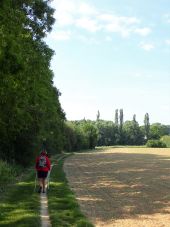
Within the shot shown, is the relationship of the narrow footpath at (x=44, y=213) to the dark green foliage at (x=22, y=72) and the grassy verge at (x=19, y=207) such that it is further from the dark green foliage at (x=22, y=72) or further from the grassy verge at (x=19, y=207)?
the dark green foliage at (x=22, y=72)

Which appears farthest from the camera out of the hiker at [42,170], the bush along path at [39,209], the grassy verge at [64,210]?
the hiker at [42,170]

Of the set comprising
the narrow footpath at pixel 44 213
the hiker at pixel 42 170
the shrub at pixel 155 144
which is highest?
the shrub at pixel 155 144

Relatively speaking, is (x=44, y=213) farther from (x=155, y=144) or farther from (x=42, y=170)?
(x=155, y=144)

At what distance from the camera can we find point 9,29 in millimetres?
17891

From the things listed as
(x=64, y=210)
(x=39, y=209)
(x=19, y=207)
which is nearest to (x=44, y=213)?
(x=64, y=210)

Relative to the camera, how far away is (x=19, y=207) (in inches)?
603

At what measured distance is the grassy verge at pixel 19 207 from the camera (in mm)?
12459

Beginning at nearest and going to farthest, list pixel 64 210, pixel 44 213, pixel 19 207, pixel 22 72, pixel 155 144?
1. pixel 44 213
2. pixel 64 210
3. pixel 19 207
4. pixel 22 72
5. pixel 155 144

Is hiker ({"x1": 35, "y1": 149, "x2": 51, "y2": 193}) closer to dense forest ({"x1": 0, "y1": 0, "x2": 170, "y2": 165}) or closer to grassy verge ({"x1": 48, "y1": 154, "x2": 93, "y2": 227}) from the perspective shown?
grassy verge ({"x1": 48, "y1": 154, "x2": 93, "y2": 227})

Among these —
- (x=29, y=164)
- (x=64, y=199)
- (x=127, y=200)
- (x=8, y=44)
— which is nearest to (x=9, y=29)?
(x=8, y=44)

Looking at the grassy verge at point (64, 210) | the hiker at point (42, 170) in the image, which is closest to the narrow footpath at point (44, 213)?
the grassy verge at point (64, 210)

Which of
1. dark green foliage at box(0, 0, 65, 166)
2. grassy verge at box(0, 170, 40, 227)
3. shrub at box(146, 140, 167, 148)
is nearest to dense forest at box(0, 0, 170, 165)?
dark green foliage at box(0, 0, 65, 166)

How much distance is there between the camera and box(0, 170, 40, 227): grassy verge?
12459 mm

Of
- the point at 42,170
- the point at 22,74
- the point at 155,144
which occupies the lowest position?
the point at 42,170
